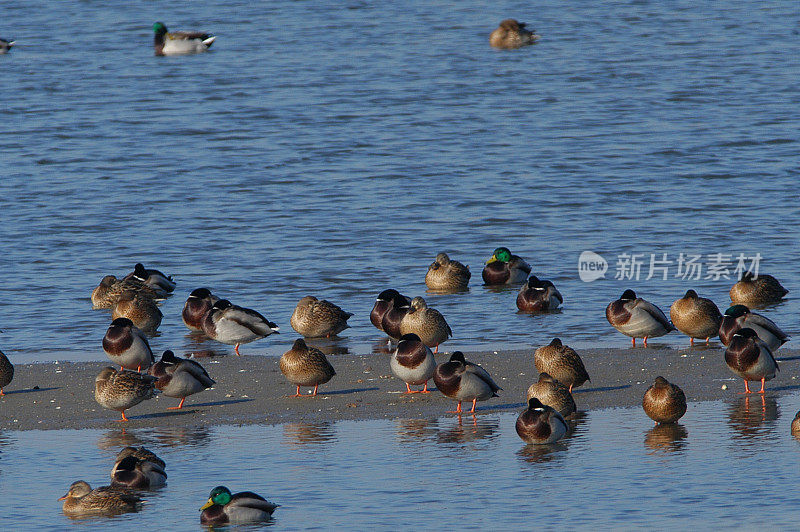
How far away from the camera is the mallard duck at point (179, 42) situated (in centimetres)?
5191

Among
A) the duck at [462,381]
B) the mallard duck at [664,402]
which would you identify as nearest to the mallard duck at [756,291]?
the mallard duck at [664,402]

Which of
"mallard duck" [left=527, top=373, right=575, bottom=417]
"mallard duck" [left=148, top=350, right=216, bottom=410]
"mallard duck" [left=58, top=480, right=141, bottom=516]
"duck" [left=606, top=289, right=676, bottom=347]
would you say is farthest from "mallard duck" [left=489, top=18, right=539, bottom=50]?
"mallard duck" [left=58, top=480, right=141, bottom=516]

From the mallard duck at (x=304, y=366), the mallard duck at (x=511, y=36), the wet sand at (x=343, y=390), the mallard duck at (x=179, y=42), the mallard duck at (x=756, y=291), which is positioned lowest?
the wet sand at (x=343, y=390)

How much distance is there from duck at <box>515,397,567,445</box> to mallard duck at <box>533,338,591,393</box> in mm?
1684

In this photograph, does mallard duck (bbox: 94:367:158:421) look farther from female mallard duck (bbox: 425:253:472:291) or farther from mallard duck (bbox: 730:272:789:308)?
mallard duck (bbox: 730:272:789:308)

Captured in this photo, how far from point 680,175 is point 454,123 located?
9.01 metres

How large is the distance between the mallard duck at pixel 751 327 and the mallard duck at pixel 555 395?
266cm

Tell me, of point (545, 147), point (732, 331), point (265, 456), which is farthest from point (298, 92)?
point (265, 456)

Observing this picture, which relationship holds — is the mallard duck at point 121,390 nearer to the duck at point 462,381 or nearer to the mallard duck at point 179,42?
the duck at point 462,381

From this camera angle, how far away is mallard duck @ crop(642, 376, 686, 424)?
12070mm

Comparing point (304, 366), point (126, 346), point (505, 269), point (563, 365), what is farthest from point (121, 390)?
point (505, 269)

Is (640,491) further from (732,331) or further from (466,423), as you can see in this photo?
(732,331)

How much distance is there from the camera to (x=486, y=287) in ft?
67.2

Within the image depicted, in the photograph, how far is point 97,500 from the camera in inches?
400
